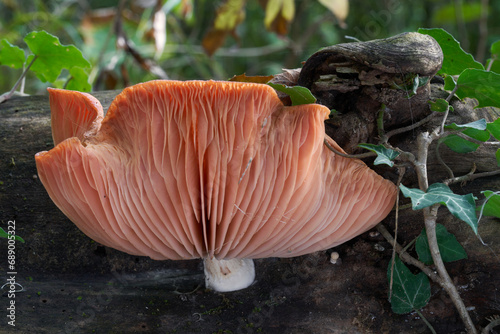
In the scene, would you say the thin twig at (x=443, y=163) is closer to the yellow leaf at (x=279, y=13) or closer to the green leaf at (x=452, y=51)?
the green leaf at (x=452, y=51)

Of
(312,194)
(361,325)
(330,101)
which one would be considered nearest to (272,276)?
(361,325)

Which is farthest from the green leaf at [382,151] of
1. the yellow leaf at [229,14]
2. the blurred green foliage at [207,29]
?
the blurred green foliage at [207,29]

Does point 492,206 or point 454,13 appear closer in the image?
point 492,206

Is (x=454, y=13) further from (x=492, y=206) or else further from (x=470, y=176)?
(x=492, y=206)

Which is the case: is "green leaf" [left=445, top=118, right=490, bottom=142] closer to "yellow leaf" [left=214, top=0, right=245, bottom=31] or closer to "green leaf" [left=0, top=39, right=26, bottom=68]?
"green leaf" [left=0, top=39, right=26, bottom=68]

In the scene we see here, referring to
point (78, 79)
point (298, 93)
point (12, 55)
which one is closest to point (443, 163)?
point (298, 93)

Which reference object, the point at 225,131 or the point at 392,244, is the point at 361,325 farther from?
the point at 225,131

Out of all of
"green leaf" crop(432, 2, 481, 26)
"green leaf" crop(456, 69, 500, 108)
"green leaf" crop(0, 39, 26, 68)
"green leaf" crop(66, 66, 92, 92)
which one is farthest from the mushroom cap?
"green leaf" crop(432, 2, 481, 26)
